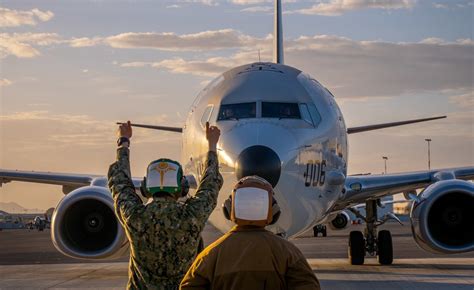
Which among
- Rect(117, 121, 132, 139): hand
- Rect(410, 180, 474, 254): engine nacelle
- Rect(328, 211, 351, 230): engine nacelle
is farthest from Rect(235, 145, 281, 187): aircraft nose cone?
Rect(328, 211, 351, 230): engine nacelle

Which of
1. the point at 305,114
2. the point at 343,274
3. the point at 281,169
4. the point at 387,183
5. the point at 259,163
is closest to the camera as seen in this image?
the point at 259,163

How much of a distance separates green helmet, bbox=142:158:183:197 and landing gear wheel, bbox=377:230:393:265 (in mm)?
13805

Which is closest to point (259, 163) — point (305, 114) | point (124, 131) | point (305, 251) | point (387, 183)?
point (305, 114)

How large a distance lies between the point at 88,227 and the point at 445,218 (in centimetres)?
643

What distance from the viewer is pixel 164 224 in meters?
5.39

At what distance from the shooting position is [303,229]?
1304 cm

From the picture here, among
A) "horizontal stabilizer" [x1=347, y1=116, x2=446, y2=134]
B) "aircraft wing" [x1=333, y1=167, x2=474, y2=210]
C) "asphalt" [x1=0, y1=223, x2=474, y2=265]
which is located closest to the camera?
"aircraft wing" [x1=333, y1=167, x2=474, y2=210]

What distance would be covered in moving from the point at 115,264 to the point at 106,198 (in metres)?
7.06

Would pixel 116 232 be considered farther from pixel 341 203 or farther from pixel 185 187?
pixel 185 187

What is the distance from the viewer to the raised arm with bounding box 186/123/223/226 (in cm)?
544

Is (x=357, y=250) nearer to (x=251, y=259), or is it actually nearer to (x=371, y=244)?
(x=371, y=244)

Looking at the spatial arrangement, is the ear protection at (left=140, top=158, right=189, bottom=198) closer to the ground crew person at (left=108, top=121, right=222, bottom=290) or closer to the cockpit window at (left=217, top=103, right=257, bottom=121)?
the ground crew person at (left=108, top=121, right=222, bottom=290)

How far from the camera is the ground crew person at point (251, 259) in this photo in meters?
3.91

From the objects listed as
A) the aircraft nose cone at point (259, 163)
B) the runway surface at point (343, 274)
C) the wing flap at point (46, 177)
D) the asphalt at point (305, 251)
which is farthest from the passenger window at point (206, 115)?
the wing flap at point (46, 177)
